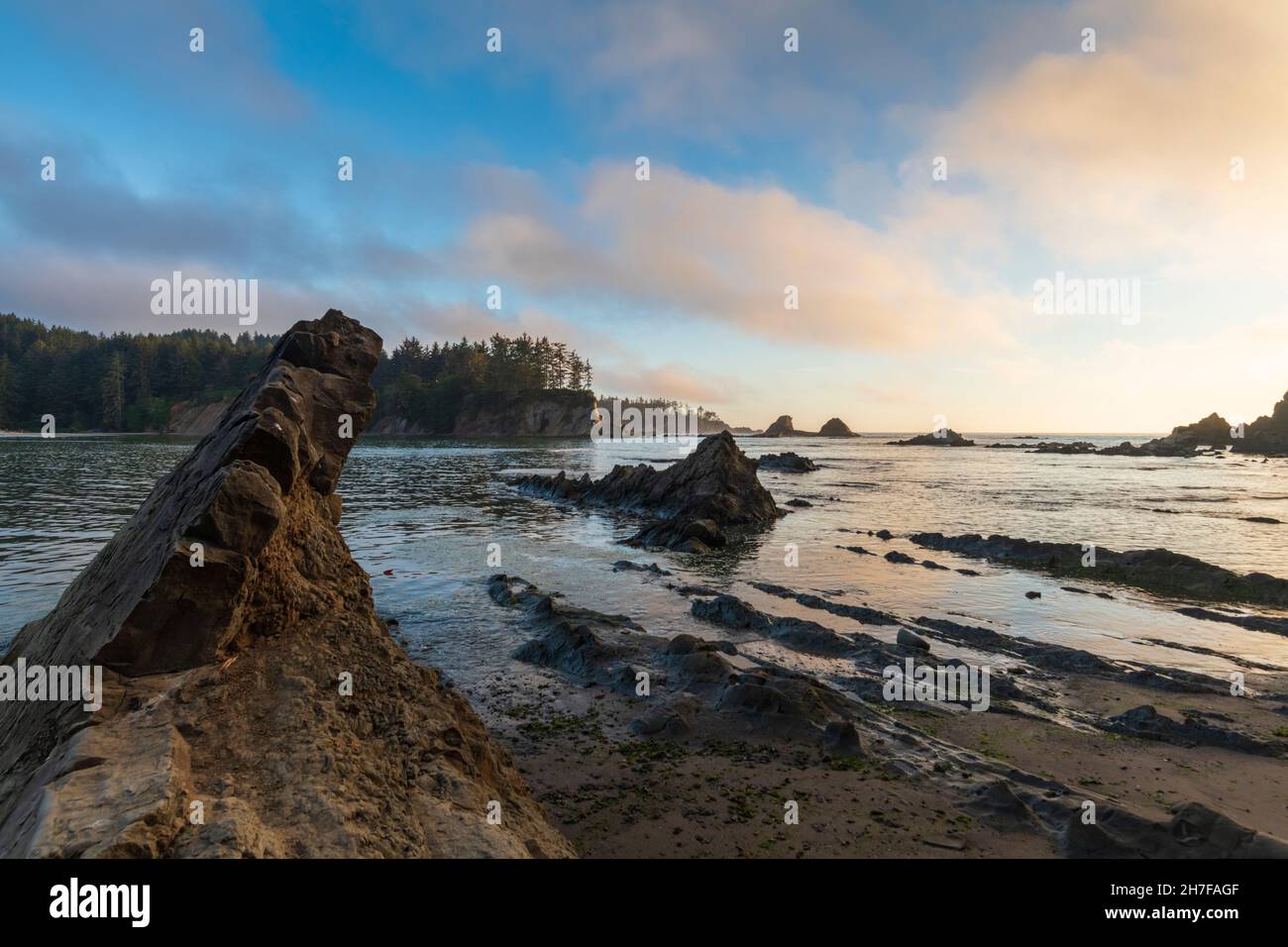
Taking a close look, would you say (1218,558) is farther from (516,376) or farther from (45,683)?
(516,376)

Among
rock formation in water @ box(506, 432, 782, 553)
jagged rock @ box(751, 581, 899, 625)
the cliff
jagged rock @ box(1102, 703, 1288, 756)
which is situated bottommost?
jagged rock @ box(1102, 703, 1288, 756)

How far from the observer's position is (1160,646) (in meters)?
14.9

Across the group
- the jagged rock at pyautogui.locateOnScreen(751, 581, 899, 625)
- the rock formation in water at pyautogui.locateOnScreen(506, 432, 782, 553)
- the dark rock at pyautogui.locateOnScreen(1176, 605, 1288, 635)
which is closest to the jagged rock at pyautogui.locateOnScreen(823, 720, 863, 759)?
the jagged rock at pyautogui.locateOnScreen(751, 581, 899, 625)

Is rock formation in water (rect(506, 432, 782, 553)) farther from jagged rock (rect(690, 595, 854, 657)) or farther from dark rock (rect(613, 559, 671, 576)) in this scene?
jagged rock (rect(690, 595, 854, 657))

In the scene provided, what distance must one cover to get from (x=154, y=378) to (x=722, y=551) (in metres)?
194

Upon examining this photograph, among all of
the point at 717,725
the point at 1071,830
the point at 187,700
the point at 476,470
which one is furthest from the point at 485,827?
the point at 476,470

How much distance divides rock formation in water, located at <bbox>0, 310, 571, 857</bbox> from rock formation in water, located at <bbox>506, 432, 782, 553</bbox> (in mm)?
21781

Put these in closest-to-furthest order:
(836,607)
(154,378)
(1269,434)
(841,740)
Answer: (841,740) → (836,607) → (1269,434) → (154,378)

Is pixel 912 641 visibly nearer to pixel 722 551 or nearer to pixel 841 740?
pixel 841 740

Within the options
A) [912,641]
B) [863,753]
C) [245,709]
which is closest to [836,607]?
[912,641]

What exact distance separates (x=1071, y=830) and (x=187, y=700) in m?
9.08

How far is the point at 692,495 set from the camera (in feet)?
127

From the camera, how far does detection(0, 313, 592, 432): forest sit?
15838 centimetres

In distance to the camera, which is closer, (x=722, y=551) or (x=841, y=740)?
(x=841, y=740)
